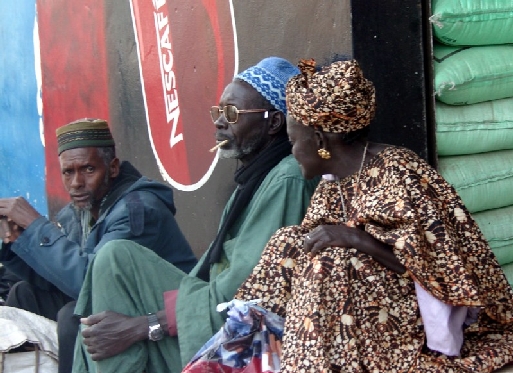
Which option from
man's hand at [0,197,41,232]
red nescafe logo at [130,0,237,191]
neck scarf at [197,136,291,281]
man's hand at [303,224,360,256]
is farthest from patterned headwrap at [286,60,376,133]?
red nescafe logo at [130,0,237,191]

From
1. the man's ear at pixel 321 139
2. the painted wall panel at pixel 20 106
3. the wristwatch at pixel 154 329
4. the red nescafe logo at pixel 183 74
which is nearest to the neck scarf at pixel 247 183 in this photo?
the wristwatch at pixel 154 329

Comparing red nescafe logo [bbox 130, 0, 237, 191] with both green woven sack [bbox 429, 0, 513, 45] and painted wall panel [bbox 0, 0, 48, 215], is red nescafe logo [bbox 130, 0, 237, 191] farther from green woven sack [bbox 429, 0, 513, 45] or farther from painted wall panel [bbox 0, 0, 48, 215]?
painted wall panel [bbox 0, 0, 48, 215]

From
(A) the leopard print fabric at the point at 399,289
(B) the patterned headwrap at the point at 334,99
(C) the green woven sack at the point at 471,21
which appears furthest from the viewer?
(C) the green woven sack at the point at 471,21

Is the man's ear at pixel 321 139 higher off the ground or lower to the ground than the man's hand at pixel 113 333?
higher

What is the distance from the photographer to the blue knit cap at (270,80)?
3.67m

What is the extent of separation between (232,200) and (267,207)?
0.32m

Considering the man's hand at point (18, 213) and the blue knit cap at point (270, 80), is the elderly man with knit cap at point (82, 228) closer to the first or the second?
the man's hand at point (18, 213)

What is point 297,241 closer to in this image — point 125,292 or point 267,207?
point 267,207

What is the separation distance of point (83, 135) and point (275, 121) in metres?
1.09

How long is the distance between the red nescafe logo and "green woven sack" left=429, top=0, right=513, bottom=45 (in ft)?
4.74

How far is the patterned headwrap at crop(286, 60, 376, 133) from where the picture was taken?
2898 mm

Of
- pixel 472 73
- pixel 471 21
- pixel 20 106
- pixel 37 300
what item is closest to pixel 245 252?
pixel 472 73

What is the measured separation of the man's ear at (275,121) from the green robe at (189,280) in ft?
0.67

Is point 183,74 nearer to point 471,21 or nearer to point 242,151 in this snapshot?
point 242,151
